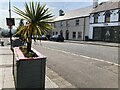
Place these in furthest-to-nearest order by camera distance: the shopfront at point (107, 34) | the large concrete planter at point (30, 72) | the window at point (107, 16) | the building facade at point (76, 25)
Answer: the building facade at point (76, 25) < the window at point (107, 16) < the shopfront at point (107, 34) < the large concrete planter at point (30, 72)

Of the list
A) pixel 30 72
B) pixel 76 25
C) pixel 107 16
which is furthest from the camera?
pixel 76 25

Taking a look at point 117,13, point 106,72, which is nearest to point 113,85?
point 106,72

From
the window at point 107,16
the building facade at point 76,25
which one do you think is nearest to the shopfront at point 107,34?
the window at point 107,16

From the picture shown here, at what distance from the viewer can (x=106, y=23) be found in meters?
40.9

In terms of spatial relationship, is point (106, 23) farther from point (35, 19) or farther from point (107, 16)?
point (35, 19)

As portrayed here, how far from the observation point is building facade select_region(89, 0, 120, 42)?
3825cm

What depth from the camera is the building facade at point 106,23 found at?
38250mm

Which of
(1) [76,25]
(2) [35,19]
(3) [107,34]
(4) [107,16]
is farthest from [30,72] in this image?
(1) [76,25]

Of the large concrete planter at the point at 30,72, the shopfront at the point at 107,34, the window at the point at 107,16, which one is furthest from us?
the window at the point at 107,16

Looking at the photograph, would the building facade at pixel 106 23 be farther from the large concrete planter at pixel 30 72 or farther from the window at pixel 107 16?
the large concrete planter at pixel 30 72

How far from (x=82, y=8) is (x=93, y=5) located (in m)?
8.10

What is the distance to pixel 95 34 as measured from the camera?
147 ft

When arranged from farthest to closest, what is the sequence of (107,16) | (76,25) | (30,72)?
(76,25), (107,16), (30,72)

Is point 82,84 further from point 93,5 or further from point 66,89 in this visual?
point 93,5
